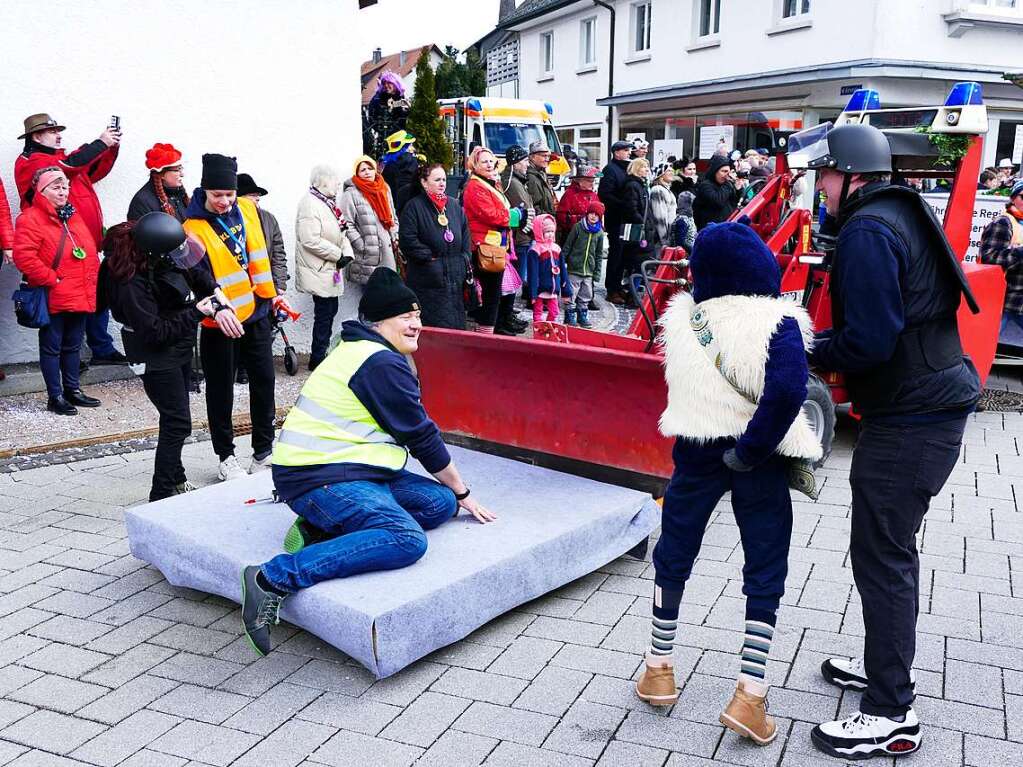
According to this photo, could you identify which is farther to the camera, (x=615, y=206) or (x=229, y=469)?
(x=615, y=206)

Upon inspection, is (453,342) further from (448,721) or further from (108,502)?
(448,721)

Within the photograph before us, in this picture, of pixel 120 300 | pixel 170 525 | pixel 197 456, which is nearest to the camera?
pixel 170 525

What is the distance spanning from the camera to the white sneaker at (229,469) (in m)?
5.88

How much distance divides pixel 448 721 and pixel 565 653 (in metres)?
0.66

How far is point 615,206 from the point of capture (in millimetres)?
12023

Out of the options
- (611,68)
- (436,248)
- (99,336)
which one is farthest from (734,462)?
(611,68)

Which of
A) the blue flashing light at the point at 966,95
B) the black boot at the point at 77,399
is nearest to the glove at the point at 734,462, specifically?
the blue flashing light at the point at 966,95

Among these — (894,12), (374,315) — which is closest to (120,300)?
(374,315)

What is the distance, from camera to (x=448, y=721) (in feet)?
11.1

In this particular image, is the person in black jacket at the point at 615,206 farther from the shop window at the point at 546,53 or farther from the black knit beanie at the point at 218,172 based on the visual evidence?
the shop window at the point at 546,53

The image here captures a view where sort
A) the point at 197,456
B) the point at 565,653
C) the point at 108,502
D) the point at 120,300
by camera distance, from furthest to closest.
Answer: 1. the point at 197,456
2. the point at 108,502
3. the point at 120,300
4. the point at 565,653

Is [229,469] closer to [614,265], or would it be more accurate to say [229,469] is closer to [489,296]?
[489,296]

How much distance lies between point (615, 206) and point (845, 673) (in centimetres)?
905

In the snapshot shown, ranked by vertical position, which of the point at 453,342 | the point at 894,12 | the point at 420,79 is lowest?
the point at 453,342
